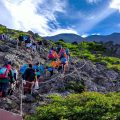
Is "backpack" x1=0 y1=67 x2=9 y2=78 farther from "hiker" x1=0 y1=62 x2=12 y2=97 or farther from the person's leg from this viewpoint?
the person's leg

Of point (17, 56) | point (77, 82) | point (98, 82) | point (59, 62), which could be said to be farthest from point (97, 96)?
point (17, 56)

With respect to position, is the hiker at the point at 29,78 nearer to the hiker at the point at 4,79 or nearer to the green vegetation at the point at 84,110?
the hiker at the point at 4,79

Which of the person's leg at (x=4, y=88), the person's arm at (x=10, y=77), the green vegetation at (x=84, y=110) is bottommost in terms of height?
the green vegetation at (x=84, y=110)

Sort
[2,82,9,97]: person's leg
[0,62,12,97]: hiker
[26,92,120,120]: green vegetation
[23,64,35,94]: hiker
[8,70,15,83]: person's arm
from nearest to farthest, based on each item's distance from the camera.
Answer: [26,92,120,120]: green vegetation → [0,62,12,97]: hiker → [2,82,9,97]: person's leg → [8,70,15,83]: person's arm → [23,64,35,94]: hiker

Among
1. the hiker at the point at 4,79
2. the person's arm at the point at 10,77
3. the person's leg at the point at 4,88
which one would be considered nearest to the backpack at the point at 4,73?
the hiker at the point at 4,79

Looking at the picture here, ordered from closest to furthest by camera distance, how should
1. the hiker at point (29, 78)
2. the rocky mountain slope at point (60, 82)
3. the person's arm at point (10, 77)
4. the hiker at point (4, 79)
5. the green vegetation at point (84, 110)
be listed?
the green vegetation at point (84, 110), the rocky mountain slope at point (60, 82), the hiker at point (4, 79), the person's arm at point (10, 77), the hiker at point (29, 78)

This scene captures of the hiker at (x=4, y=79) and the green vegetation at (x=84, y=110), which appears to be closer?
the green vegetation at (x=84, y=110)

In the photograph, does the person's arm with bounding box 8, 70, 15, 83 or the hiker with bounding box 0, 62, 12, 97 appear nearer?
the hiker with bounding box 0, 62, 12, 97

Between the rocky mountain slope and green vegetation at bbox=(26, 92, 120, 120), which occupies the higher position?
the rocky mountain slope

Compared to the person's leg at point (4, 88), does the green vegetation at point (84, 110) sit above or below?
below

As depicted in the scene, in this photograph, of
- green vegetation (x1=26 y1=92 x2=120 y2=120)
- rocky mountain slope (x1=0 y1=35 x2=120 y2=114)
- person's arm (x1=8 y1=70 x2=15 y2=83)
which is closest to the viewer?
green vegetation (x1=26 y1=92 x2=120 y2=120)

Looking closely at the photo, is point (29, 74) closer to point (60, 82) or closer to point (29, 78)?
point (29, 78)


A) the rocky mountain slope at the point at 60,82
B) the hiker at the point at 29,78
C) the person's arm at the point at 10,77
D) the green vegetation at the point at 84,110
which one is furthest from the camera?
the hiker at the point at 29,78

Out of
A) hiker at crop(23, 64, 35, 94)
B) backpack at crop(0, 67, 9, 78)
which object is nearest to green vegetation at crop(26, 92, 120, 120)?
backpack at crop(0, 67, 9, 78)
